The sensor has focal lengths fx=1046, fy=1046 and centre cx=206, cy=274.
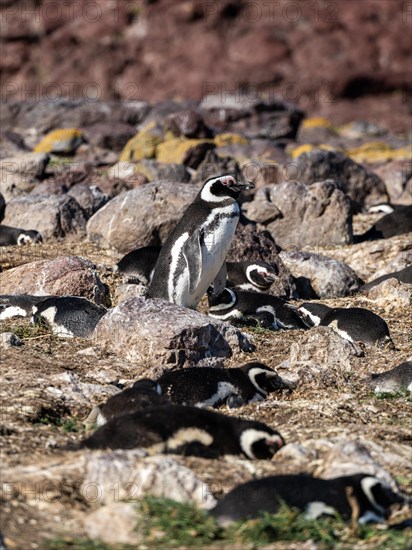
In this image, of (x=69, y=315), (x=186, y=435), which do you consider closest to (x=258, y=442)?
(x=186, y=435)

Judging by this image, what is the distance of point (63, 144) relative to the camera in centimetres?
2059

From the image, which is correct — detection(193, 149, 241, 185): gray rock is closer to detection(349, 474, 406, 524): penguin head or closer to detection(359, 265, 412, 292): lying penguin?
detection(359, 265, 412, 292): lying penguin

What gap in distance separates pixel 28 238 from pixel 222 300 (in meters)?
3.46

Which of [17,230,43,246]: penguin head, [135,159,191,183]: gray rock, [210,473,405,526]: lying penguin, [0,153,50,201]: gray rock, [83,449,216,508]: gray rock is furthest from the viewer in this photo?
[135,159,191,183]: gray rock

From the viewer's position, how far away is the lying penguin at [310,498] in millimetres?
4473

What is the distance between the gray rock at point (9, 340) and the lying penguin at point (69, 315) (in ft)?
1.91

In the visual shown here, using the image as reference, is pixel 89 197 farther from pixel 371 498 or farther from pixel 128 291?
pixel 371 498

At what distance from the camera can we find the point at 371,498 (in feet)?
15.1

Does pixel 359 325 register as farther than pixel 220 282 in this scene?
No

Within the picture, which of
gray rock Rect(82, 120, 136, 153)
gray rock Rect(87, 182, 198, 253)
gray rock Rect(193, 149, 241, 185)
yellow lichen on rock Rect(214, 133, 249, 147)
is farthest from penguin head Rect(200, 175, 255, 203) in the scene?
gray rock Rect(82, 120, 136, 153)

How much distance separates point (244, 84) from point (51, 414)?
2941 centimetres

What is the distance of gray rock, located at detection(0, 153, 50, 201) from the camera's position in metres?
15.8

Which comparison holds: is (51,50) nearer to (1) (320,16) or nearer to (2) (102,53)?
(2) (102,53)

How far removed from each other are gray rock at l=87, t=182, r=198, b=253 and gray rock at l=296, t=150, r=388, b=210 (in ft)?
15.7
